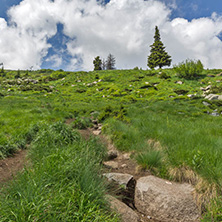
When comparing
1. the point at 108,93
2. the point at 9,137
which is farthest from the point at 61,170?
the point at 108,93

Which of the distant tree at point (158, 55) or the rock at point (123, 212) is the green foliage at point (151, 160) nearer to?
the rock at point (123, 212)

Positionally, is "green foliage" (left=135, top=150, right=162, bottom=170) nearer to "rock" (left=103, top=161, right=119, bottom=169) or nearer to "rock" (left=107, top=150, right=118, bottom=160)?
→ "rock" (left=103, top=161, right=119, bottom=169)

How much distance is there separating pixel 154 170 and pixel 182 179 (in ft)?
2.24

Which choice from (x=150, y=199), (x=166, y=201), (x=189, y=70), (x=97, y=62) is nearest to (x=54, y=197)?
(x=150, y=199)

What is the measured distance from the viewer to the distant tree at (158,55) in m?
43.6

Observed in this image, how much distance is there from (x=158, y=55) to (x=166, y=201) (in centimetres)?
4806

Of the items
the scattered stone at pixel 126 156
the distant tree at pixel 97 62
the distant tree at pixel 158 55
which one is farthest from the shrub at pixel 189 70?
the distant tree at pixel 97 62

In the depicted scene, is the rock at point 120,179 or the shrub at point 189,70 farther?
the shrub at point 189,70

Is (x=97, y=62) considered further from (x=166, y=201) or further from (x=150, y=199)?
(x=166, y=201)

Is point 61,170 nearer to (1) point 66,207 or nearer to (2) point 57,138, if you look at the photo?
(1) point 66,207

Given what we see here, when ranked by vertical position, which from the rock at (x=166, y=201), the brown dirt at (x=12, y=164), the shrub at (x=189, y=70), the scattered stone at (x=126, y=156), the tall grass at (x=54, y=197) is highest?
the shrub at (x=189, y=70)

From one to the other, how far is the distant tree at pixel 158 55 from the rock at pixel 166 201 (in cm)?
4585

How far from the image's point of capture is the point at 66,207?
1982 millimetres

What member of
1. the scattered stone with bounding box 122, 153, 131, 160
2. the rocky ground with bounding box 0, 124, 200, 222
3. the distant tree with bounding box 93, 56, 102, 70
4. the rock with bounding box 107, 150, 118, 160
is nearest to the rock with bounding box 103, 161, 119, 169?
the rock with bounding box 107, 150, 118, 160
